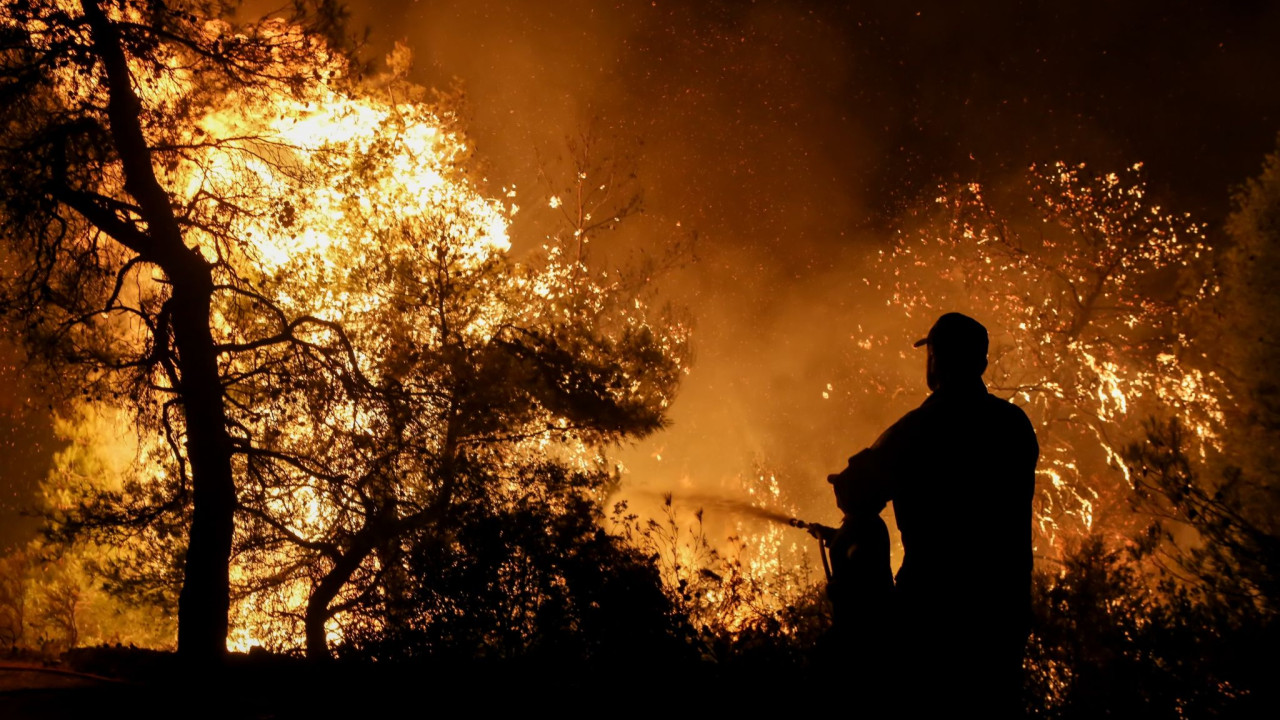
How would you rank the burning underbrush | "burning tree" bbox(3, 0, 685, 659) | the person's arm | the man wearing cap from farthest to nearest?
"burning tree" bbox(3, 0, 685, 659) → the burning underbrush → the person's arm → the man wearing cap

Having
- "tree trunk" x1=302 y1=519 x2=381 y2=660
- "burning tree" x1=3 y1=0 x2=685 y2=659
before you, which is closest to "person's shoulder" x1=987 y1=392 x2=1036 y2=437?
"burning tree" x1=3 y1=0 x2=685 y2=659

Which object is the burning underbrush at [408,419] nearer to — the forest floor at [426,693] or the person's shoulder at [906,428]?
the forest floor at [426,693]

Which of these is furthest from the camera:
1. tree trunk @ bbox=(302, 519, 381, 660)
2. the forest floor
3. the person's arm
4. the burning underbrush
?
tree trunk @ bbox=(302, 519, 381, 660)

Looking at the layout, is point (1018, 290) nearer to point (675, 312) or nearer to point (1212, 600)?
point (675, 312)

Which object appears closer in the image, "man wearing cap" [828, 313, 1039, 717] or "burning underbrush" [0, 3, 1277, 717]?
"man wearing cap" [828, 313, 1039, 717]

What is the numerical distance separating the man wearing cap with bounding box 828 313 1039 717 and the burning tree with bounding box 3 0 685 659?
4081mm

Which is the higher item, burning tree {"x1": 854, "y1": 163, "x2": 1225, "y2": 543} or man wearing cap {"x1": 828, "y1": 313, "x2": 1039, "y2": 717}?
burning tree {"x1": 854, "y1": 163, "x2": 1225, "y2": 543}

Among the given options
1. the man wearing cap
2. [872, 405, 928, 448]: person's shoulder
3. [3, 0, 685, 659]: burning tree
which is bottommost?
the man wearing cap

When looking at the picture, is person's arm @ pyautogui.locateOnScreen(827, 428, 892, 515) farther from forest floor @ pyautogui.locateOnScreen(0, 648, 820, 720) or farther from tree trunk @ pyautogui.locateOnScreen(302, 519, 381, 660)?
tree trunk @ pyautogui.locateOnScreen(302, 519, 381, 660)

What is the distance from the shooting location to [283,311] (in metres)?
8.72

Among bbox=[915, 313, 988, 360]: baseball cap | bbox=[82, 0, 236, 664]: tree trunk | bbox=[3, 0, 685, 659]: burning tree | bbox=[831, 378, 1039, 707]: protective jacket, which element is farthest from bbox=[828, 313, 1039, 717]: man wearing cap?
bbox=[82, 0, 236, 664]: tree trunk

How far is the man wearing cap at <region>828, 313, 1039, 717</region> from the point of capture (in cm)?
303

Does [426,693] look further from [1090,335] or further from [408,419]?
[1090,335]

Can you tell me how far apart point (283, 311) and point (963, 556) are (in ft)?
28.1
